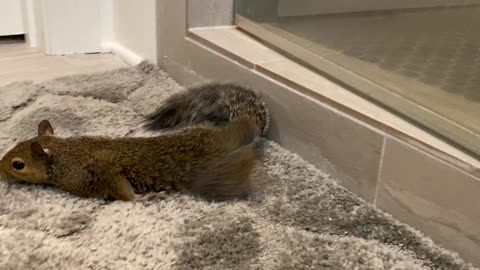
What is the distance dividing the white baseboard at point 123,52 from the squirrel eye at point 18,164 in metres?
0.63

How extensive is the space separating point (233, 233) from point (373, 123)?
24cm

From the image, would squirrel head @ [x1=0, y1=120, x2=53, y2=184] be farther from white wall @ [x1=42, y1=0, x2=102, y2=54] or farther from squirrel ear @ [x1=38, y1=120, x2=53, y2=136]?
white wall @ [x1=42, y1=0, x2=102, y2=54]

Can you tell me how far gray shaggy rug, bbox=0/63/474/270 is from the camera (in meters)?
0.71

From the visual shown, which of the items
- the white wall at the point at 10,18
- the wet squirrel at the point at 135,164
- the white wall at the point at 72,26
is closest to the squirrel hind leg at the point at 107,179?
the wet squirrel at the point at 135,164

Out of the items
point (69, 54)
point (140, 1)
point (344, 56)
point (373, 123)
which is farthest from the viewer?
point (69, 54)

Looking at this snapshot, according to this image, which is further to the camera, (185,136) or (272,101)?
(272,101)

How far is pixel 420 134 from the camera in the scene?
0.79 m

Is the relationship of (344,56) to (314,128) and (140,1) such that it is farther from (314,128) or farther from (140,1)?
(140,1)

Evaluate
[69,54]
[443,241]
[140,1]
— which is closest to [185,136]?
[443,241]

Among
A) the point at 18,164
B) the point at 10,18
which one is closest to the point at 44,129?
the point at 18,164

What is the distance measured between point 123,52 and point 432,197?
3.08 feet

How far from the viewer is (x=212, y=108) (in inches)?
38.9

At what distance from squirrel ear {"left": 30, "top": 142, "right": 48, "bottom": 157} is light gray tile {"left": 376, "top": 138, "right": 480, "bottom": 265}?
444 millimetres

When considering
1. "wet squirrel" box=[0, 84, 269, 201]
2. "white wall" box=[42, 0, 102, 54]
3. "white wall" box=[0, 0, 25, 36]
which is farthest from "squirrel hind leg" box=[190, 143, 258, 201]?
"white wall" box=[0, 0, 25, 36]
